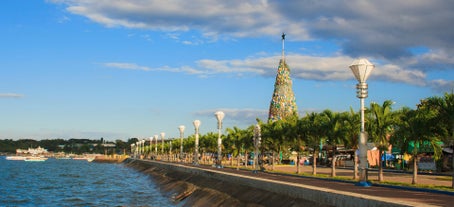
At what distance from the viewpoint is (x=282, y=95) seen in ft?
481

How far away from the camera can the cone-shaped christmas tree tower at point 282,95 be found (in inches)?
5728

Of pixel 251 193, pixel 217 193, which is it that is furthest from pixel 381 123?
pixel 251 193

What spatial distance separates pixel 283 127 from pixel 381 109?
907 inches

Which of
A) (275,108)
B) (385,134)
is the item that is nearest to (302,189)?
(385,134)

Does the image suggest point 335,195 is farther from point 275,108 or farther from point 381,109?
point 275,108

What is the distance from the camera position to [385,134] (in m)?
37.9

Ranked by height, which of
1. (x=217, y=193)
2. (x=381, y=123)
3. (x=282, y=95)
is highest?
(x=282, y=95)

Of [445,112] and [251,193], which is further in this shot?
[445,112]

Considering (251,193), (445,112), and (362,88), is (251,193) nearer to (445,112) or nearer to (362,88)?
(362,88)

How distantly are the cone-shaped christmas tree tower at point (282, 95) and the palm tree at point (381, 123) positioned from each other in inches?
4136

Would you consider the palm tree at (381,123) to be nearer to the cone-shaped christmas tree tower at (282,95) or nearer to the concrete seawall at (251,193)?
the concrete seawall at (251,193)

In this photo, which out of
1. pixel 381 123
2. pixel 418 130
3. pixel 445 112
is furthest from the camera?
pixel 381 123

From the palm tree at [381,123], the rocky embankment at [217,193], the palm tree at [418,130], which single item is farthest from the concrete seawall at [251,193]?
the palm tree at [381,123]

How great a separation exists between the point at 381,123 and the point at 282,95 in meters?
108
